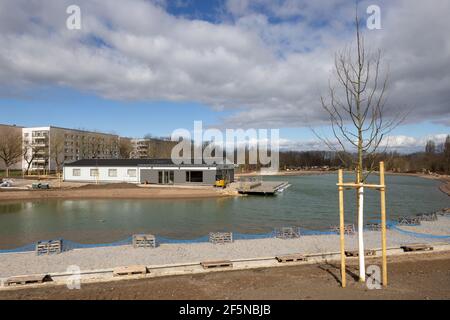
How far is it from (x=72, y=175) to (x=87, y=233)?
3245 cm

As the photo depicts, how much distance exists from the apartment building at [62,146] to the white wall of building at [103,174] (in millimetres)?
29868

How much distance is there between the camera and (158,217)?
80.2 ft

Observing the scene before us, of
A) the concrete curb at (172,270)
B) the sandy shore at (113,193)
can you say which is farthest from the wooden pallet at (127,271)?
the sandy shore at (113,193)

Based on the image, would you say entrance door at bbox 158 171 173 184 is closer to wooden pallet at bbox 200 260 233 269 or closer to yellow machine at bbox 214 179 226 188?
yellow machine at bbox 214 179 226 188

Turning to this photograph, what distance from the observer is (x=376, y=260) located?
1064 cm

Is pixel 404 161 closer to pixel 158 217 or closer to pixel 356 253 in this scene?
pixel 158 217

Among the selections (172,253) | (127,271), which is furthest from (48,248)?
(127,271)

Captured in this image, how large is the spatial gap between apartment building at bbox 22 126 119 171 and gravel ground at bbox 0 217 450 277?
225ft

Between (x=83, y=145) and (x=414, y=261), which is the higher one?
(x=83, y=145)

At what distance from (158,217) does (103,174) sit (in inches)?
984

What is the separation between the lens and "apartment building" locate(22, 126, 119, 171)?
258ft

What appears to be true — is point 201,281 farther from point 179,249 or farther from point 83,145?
point 83,145
